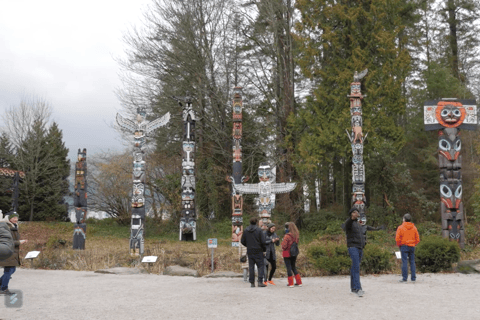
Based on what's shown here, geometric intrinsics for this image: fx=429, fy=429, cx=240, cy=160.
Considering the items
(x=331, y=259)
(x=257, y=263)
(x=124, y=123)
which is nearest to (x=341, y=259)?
(x=331, y=259)

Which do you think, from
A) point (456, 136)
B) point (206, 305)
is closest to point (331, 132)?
point (456, 136)

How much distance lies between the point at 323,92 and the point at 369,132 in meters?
2.52

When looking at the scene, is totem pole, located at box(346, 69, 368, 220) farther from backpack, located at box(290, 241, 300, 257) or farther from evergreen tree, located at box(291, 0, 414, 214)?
backpack, located at box(290, 241, 300, 257)

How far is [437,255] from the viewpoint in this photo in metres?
9.27

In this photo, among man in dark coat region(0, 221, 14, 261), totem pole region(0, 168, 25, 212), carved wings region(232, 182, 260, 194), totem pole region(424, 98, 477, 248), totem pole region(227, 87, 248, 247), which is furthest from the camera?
totem pole region(0, 168, 25, 212)

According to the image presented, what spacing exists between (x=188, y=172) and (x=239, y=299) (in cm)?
1064

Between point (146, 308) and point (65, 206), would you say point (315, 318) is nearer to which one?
point (146, 308)

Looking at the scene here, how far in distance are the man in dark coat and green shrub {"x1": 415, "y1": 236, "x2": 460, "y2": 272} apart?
26.1ft

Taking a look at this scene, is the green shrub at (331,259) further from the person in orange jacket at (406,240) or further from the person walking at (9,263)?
the person walking at (9,263)

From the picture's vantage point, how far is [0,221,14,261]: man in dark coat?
6.24 m

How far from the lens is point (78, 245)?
14.1 m

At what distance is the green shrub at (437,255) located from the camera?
9289mm

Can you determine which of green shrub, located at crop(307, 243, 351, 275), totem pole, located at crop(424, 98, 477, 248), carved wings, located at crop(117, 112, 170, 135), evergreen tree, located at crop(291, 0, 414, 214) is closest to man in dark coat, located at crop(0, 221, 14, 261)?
green shrub, located at crop(307, 243, 351, 275)

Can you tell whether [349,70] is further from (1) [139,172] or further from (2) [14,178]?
(2) [14,178]
